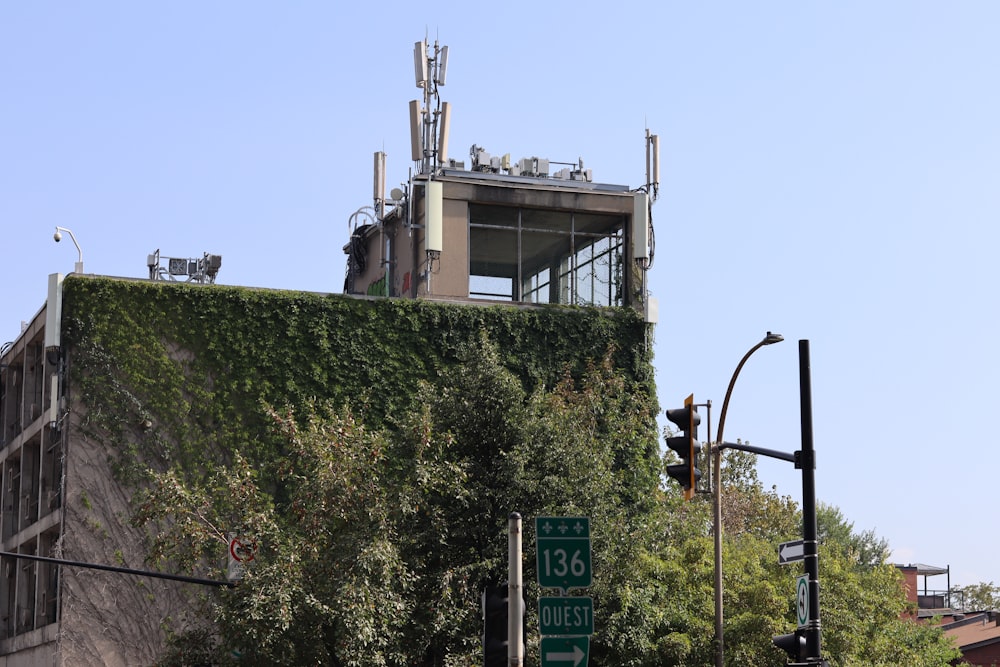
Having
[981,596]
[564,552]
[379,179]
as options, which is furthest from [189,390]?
[981,596]

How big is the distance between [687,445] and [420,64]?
3072cm

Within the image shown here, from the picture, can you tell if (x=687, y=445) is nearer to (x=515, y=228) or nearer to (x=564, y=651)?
(x=564, y=651)

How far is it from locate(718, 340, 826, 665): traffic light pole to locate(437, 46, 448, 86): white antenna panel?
2859 centimetres

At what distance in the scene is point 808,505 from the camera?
21734 millimetres

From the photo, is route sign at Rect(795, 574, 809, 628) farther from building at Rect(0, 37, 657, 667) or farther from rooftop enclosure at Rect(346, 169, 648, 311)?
rooftop enclosure at Rect(346, 169, 648, 311)

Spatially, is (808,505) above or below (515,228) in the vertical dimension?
below

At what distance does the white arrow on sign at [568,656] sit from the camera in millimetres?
14664

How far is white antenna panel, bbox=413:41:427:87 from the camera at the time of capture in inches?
1916

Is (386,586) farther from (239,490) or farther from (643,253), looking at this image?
(643,253)

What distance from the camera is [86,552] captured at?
40.2m

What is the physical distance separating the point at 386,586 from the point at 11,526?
1056 inches

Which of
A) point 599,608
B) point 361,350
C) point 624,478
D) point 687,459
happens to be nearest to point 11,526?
point 361,350

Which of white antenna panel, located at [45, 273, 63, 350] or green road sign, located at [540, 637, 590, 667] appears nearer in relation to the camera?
green road sign, located at [540, 637, 590, 667]

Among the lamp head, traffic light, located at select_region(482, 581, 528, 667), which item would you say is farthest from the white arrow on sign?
the lamp head
